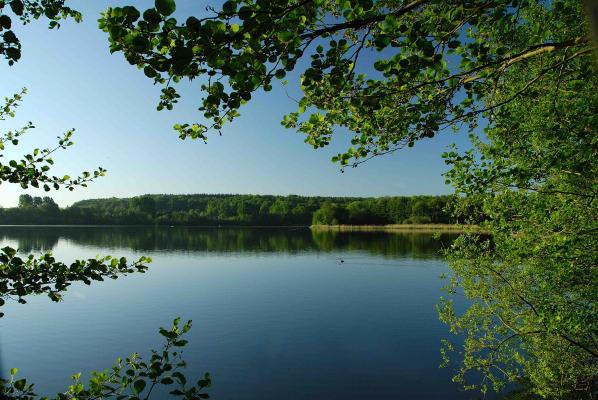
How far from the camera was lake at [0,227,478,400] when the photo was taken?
2362 centimetres

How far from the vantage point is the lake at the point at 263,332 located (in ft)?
77.5

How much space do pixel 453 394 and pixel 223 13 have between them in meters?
23.7

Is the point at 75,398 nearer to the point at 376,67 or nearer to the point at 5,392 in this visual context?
the point at 5,392

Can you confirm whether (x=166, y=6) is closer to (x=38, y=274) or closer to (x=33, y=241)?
(x=38, y=274)

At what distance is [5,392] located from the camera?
519 cm

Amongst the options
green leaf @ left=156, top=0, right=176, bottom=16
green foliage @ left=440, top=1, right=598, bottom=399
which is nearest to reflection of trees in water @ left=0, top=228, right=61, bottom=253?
green foliage @ left=440, top=1, right=598, bottom=399

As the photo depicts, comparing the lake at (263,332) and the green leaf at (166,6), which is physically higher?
the green leaf at (166,6)

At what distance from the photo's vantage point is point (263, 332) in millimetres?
32719

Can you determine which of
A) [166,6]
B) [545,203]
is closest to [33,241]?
[545,203]

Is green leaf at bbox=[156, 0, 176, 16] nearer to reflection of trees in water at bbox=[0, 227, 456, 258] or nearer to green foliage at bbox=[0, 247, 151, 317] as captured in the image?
green foliage at bbox=[0, 247, 151, 317]

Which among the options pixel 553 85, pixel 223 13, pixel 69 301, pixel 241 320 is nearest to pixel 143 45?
pixel 223 13

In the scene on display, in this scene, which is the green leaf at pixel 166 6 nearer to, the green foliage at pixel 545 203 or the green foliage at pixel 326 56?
the green foliage at pixel 326 56

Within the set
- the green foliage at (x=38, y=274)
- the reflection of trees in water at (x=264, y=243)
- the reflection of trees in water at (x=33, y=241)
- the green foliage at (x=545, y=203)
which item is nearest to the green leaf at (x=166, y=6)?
the green foliage at (x=38, y=274)

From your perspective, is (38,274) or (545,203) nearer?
(38,274)
